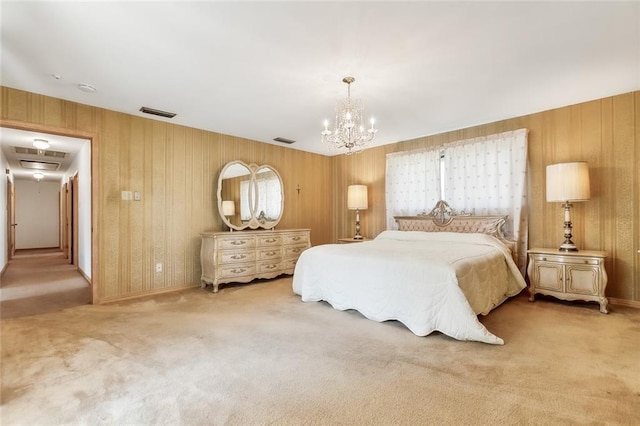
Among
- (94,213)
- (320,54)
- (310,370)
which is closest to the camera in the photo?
(310,370)

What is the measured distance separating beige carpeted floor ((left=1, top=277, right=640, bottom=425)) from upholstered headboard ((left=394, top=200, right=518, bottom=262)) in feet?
3.98

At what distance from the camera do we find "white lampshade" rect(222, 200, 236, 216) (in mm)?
4852

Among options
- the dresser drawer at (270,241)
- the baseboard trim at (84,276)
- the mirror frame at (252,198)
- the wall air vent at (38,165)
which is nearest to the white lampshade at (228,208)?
the mirror frame at (252,198)

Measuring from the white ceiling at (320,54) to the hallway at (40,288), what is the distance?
2446 mm

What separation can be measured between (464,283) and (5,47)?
13.8 ft

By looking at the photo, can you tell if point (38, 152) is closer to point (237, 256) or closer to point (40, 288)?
point (40, 288)

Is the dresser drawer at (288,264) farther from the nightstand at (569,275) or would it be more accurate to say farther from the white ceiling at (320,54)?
the nightstand at (569,275)

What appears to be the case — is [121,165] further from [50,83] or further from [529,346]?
[529,346]

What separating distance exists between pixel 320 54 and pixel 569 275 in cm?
349

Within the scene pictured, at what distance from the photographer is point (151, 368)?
2070 mm

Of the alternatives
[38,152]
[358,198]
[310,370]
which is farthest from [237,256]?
[38,152]

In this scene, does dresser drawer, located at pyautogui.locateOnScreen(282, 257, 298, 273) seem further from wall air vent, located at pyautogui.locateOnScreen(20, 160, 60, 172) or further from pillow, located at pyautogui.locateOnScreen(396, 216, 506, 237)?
wall air vent, located at pyautogui.locateOnScreen(20, 160, 60, 172)

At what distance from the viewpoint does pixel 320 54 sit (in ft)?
8.25

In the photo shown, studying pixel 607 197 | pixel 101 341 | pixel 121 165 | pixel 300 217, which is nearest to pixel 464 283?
pixel 607 197
